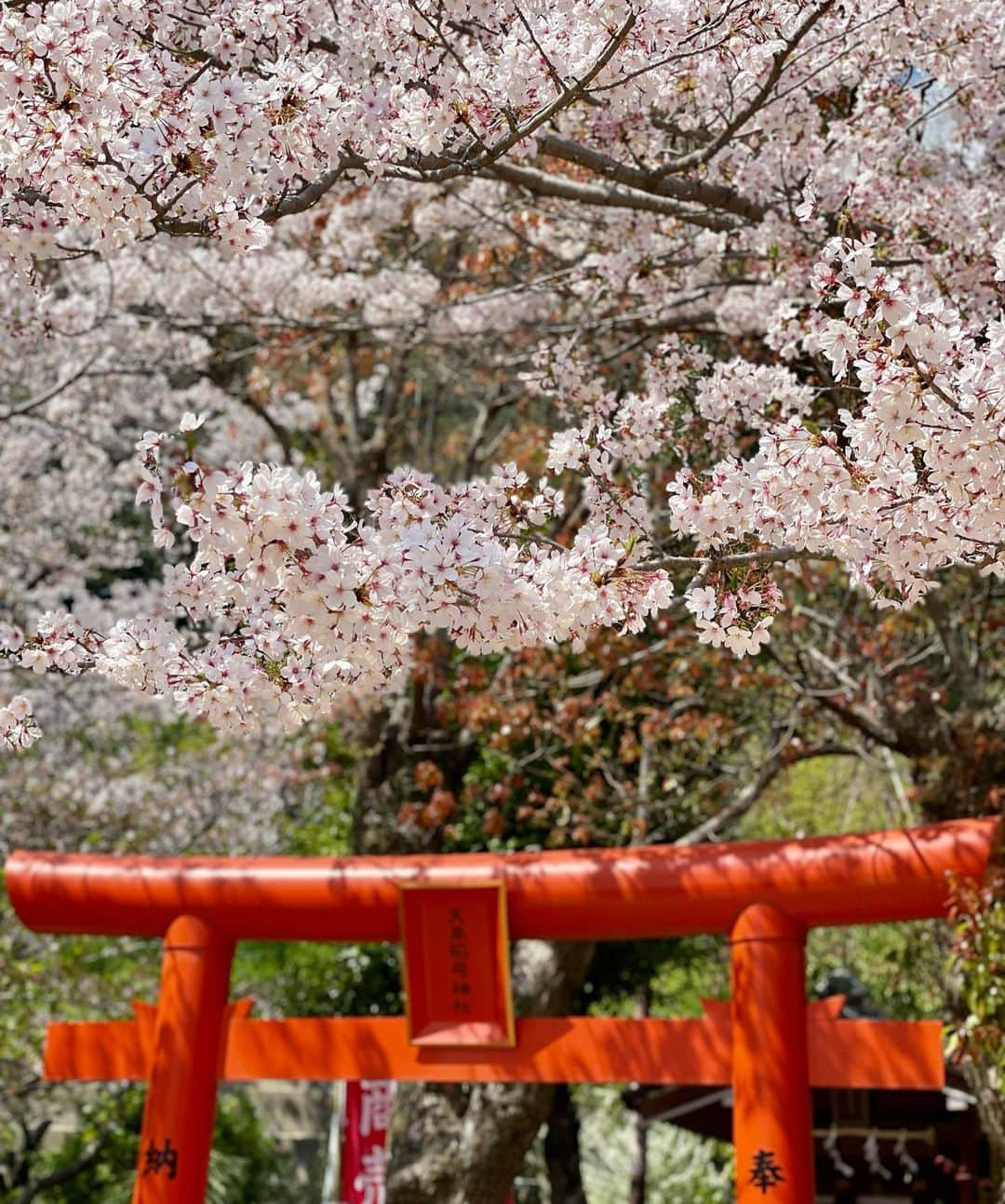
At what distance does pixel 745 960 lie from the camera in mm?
6113

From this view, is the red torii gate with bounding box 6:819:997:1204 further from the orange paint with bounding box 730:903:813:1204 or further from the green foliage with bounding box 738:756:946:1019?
the green foliage with bounding box 738:756:946:1019

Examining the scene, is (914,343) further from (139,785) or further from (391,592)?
(139,785)

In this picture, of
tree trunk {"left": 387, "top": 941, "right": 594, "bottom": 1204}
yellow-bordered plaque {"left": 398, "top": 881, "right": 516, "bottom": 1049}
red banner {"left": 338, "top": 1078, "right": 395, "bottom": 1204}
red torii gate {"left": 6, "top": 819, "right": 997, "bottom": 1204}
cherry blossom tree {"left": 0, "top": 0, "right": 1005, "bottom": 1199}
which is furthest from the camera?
red banner {"left": 338, "top": 1078, "right": 395, "bottom": 1204}

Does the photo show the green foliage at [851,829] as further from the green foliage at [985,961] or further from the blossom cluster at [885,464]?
the blossom cluster at [885,464]

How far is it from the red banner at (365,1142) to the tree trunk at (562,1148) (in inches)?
102

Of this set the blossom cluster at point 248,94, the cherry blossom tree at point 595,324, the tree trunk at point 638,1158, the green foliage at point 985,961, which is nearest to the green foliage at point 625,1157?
the tree trunk at point 638,1158

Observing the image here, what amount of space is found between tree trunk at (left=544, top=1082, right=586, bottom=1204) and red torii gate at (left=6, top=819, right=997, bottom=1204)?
5.70 m

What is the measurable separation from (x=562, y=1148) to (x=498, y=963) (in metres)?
6.20

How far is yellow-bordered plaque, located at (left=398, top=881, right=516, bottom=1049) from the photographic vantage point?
647 centimetres

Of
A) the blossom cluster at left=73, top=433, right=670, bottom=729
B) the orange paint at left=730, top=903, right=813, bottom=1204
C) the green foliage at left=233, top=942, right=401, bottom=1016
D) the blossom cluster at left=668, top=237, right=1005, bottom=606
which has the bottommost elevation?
the orange paint at left=730, top=903, right=813, bottom=1204

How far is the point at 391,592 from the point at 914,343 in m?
1.16

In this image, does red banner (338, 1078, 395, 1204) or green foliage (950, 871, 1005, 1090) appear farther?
red banner (338, 1078, 395, 1204)

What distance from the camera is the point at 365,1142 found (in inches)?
372

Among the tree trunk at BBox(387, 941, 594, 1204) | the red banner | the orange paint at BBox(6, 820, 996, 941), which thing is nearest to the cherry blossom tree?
the tree trunk at BBox(387, 941, 594, 1204)
